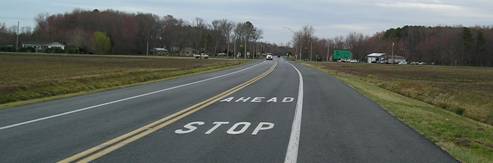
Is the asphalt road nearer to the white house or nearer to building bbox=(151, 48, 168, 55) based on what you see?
the white house

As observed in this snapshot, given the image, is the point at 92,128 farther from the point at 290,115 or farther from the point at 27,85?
the point at 27,85

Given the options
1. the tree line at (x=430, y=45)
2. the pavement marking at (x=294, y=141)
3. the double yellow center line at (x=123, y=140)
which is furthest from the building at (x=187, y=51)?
the double yellow center line at (x=123, y=140)

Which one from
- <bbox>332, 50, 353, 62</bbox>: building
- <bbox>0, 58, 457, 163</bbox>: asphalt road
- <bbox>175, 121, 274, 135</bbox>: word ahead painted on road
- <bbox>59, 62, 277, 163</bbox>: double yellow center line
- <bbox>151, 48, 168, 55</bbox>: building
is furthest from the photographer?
<bbox>151, 48, 168, 55</bbox>: building

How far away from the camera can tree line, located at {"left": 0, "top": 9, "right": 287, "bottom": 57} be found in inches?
5787

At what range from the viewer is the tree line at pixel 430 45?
137250 mm

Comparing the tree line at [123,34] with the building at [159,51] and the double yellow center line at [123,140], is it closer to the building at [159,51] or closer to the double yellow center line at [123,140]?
the building at [159,51]

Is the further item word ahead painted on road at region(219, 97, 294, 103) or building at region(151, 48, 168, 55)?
building at region(151, 48, 168, 55)

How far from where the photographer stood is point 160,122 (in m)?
12.0

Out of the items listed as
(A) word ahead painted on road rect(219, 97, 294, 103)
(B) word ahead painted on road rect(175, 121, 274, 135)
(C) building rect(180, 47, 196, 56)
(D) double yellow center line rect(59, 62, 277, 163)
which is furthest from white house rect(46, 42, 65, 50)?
(B) word ahead painted on road rect(175, 121, 274, 135)

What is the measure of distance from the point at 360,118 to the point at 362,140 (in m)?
3.76

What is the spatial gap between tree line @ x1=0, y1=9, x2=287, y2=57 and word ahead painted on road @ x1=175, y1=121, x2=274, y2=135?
127146 millimetres

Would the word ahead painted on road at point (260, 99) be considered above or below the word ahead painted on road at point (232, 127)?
above

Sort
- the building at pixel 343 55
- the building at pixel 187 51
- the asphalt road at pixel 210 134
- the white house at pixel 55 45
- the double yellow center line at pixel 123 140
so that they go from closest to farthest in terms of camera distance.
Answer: the double yellow center line at pixel 123 140, the asphalt road at pixel 210 134, the building at pixel 343 55, the white house at pixel 55 45, the building at pixel 187 51

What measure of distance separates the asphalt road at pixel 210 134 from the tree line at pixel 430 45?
418 ft
